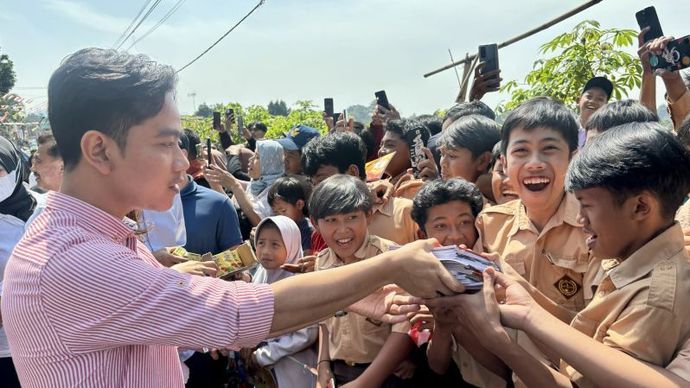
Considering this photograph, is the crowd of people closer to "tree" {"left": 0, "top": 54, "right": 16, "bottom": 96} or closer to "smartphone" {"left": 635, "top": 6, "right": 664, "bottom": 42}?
"smartphone" {"left": 635, "top": 6, "right": 664, "bottom": 42}

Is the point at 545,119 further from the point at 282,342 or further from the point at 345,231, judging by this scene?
the point at 282,342

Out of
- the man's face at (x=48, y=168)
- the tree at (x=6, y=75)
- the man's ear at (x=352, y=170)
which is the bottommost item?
the man's ear at (x=352, y=170)

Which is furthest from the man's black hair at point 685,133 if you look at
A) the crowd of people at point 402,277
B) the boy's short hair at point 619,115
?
the boy's short hair at point 619,115

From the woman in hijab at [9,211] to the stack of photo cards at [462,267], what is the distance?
2.57 m

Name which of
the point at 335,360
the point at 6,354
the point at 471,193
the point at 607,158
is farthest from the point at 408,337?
the point at 6,354

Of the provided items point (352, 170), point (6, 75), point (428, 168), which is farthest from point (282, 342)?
point (6, 75)

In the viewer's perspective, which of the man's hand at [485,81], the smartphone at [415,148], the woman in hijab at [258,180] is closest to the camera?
the smartphone at [415,148]

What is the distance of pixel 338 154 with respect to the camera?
4.29 m

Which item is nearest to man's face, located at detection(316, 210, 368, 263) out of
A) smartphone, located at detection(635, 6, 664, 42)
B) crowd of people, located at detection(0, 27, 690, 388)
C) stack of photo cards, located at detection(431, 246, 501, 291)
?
crowd of people, located at detection(0, 27, 690, 388)

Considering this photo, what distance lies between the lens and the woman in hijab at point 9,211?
3.15 m

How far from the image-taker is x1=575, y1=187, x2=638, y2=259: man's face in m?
1.72

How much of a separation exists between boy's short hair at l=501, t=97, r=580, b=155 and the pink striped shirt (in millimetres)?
1551

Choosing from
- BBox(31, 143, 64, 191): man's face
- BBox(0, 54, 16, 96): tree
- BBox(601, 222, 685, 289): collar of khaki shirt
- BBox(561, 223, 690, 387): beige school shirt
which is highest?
BBox(0, 54, 16, 96): tree

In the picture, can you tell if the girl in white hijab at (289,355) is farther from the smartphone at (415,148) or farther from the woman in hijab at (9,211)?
the woman in hijab at (9,211)
